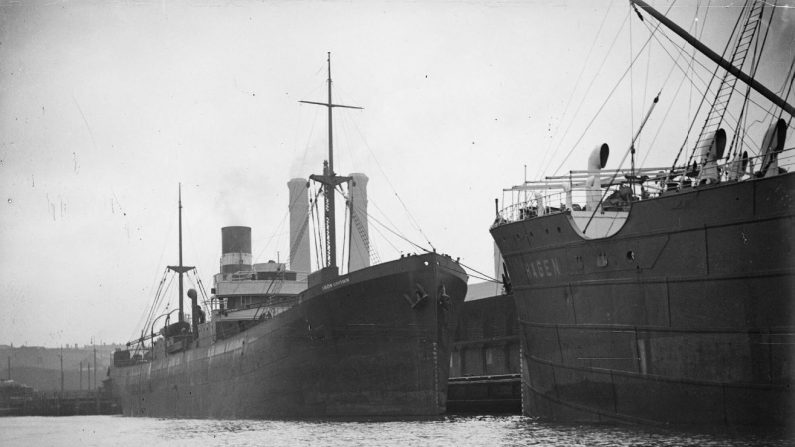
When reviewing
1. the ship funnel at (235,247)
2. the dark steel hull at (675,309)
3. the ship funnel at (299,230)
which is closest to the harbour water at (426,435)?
the dark steel hull at (675,309)

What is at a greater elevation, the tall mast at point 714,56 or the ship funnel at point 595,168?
the tall mast at point 714,56

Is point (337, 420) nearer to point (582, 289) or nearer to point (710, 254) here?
point (582, 289)

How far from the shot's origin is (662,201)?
1638 centimetres

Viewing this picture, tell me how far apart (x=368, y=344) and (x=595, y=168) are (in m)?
8.97

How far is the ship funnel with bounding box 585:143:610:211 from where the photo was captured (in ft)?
66.9

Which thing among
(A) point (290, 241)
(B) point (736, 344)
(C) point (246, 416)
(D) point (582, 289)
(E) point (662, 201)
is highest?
(A) point (290, 241)

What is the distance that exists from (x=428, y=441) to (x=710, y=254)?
6.40 metres

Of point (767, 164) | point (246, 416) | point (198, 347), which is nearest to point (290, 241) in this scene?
point (198, 347)

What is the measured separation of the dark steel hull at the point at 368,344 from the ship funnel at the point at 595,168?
6.05 metres

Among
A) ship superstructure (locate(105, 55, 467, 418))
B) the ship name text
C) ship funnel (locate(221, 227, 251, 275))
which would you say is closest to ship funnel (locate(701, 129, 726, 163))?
ship superstructure (locate(105, 55, 467, 418))

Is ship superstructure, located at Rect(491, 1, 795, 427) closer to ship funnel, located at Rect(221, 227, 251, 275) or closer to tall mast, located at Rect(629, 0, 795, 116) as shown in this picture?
tall mast, located at Rect(629, 0, 795, 116)

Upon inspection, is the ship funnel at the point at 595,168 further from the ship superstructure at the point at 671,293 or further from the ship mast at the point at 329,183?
the ship mast at the point at 329,183

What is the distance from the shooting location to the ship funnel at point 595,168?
66.9ft

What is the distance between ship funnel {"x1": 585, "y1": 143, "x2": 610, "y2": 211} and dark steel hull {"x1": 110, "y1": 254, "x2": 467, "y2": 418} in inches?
238
